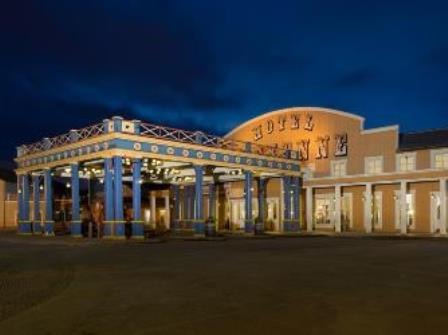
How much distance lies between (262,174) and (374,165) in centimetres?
838

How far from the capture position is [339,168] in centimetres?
4206

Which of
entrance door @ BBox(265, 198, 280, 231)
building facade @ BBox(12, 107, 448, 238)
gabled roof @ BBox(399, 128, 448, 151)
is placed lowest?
entrance door @ BBox(265, 198, 280, 231)

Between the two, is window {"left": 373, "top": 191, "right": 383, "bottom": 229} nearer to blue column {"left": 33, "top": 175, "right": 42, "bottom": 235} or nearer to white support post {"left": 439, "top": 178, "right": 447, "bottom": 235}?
white support post {"left": 439, "top": 178, "right": 447, "bottom": 235}

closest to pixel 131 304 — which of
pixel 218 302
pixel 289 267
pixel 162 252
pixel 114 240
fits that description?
pixel 218 302

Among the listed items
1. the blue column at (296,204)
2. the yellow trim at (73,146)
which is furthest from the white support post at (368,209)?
the yellow trim at (73,146)

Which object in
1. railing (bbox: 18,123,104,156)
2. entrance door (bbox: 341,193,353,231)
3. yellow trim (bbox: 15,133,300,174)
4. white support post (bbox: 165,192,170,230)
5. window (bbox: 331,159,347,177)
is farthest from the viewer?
white support post (bbox: 165,192,170,230)

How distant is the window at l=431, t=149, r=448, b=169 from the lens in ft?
120

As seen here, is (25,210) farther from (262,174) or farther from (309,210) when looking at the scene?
(309,210)

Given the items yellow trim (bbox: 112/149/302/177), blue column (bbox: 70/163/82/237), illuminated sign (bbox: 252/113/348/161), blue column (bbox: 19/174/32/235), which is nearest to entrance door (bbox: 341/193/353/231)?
illuminated sign (bbox: 252/113/348/161)

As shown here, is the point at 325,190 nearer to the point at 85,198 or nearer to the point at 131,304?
the point at 85,198

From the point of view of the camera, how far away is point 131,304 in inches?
359

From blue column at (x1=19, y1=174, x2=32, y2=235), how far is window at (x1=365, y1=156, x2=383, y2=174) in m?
24.6

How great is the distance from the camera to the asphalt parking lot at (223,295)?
7.50m

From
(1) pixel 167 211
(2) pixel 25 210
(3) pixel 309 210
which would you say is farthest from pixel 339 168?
(2) pixel 25 210
